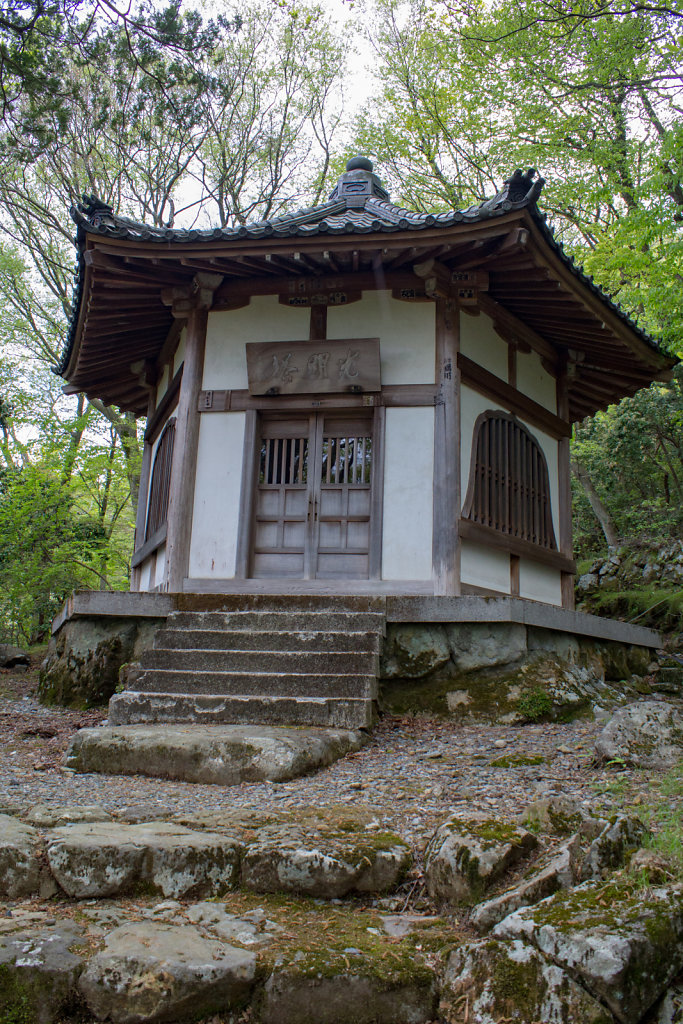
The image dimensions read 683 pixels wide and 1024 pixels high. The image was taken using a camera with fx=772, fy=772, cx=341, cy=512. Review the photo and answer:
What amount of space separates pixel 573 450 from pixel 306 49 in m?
13.0

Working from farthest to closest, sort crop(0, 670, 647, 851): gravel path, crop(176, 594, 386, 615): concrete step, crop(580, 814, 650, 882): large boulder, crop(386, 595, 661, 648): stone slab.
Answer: crop(176, 594, 386, 615): concrete step
crop(386, 595, 661, 648): stone slab
crop(0, 670, 647, 851): gravel path
crop(580, 814, 650, 882): large boulder

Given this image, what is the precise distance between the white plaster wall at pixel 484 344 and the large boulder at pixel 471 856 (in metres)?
5.87

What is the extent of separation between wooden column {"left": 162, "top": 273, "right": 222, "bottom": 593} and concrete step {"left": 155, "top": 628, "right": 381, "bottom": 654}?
1270mm

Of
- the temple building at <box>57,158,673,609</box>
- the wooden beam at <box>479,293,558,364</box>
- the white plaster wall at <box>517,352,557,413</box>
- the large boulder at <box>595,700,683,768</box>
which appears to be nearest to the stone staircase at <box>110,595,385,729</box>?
the temple building at <box>57,158,673,609</box>

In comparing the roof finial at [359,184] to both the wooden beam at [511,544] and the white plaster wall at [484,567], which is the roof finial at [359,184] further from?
the white plaster wall at [484,567]

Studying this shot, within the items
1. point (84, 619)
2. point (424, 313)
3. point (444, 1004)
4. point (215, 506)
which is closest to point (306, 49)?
point (424, 313)

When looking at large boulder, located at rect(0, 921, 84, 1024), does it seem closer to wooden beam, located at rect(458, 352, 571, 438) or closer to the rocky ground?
the rocky ground

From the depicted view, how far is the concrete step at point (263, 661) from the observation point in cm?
616

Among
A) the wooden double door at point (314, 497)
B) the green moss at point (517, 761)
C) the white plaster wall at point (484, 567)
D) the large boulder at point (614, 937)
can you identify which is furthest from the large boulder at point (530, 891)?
the wooden double door at point (314, 497)

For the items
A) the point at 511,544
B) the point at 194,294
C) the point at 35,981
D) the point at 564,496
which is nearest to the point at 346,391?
the point at 194,294

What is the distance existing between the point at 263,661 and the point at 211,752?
1.47 m

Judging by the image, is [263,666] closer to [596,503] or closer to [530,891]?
[530,891]

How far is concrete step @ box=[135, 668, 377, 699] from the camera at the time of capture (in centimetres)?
590

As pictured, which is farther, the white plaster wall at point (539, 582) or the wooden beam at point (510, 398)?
the white plaster wall at point (539, 582)
